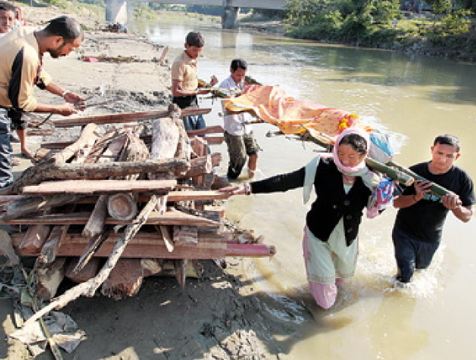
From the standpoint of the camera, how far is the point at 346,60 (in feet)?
88.6

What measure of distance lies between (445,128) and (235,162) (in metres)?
7.51

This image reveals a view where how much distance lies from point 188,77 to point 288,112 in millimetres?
1501

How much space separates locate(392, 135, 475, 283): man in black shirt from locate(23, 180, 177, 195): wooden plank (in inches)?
82.0

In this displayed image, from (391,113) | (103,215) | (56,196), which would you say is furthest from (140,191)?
(391,113)

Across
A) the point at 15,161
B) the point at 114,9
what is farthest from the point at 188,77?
the point at 114,9

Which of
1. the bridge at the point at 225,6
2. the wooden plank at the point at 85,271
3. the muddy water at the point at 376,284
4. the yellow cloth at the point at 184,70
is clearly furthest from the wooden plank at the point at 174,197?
the bridge at the point at 225,6

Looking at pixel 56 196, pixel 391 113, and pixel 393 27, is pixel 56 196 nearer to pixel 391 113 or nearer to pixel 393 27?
pixel 391 113

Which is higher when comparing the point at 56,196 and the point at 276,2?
the point at 276,2

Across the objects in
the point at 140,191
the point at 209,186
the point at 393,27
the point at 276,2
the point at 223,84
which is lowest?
the point at 209,186

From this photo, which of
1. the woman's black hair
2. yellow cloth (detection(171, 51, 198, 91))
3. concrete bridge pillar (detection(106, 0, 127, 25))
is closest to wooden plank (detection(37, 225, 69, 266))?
the woman's black hair

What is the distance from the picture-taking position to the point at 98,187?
2.83 metres

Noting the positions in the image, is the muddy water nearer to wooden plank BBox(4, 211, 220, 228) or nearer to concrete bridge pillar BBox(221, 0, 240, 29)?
wooden plank BBox(4, 211, 220, 228)

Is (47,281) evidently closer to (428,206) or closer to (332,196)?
(332,196)

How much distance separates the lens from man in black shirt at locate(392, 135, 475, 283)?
352 centimetres
